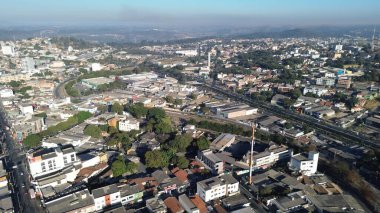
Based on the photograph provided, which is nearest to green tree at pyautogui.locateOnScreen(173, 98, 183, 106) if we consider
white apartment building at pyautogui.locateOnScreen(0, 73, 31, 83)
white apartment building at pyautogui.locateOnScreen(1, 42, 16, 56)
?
white apartment building at pyautogui.locateOnScreen(0, 73, 31, 83)

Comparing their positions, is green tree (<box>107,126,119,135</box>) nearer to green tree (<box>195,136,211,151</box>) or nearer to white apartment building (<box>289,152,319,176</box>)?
green tree (<box>195,136,211,151</box>)

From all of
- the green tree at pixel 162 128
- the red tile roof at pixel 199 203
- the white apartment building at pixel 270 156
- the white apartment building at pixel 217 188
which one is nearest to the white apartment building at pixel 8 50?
the green tree at pixel 162 128

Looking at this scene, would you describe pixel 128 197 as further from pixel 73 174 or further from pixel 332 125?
pixel 332 125

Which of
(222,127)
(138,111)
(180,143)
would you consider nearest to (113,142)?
(180,143)

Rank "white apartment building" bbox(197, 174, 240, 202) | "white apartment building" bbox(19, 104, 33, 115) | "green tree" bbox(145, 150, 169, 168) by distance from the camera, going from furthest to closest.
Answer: "white apartment building" bbox(19, 104, 33, 115) < "green tree" bbox(145, 150, 169, 168) < "white apartment building" bbox(197, 174, 240, 202)

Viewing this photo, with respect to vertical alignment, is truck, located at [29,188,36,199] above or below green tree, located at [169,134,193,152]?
below

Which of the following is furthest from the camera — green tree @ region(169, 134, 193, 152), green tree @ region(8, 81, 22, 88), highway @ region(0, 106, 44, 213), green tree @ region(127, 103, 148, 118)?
green tree @ region(8, 81, 22, 88)

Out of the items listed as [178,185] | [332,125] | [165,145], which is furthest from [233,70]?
[178,185]
